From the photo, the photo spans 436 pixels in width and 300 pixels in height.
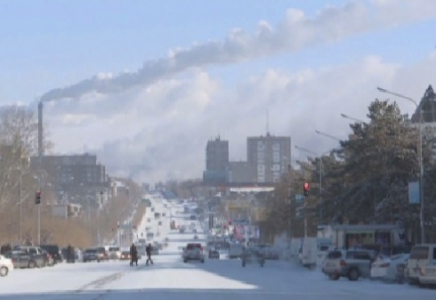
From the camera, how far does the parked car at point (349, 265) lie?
173 ft

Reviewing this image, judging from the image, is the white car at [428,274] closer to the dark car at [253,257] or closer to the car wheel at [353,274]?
the car wheel at [353,274]

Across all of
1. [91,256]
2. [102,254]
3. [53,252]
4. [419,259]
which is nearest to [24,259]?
[53,252]

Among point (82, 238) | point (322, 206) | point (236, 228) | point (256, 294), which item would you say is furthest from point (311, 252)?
point (236, 228)

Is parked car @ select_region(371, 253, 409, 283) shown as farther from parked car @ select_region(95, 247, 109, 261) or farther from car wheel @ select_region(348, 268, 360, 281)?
parked car @ select_region(95, 247, 109, 261)

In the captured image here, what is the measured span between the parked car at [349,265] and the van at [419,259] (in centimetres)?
706

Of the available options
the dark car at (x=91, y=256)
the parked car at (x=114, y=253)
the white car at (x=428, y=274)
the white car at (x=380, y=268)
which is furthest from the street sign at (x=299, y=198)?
the white car at (x=428, y=274)

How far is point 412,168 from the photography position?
73250 millimetres

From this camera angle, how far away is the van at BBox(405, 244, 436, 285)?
4394 cm

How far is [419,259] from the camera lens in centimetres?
4434

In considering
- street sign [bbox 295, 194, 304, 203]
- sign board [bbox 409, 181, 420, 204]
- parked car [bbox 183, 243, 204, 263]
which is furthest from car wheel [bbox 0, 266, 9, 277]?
street sign [bbox 295, 194, 304, 203]

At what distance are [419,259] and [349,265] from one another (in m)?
8.82

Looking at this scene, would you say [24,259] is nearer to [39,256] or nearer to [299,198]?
[39,256]

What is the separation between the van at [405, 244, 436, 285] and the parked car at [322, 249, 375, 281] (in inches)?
278

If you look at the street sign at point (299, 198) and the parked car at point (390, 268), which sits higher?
the street sign at point (299, 198)
